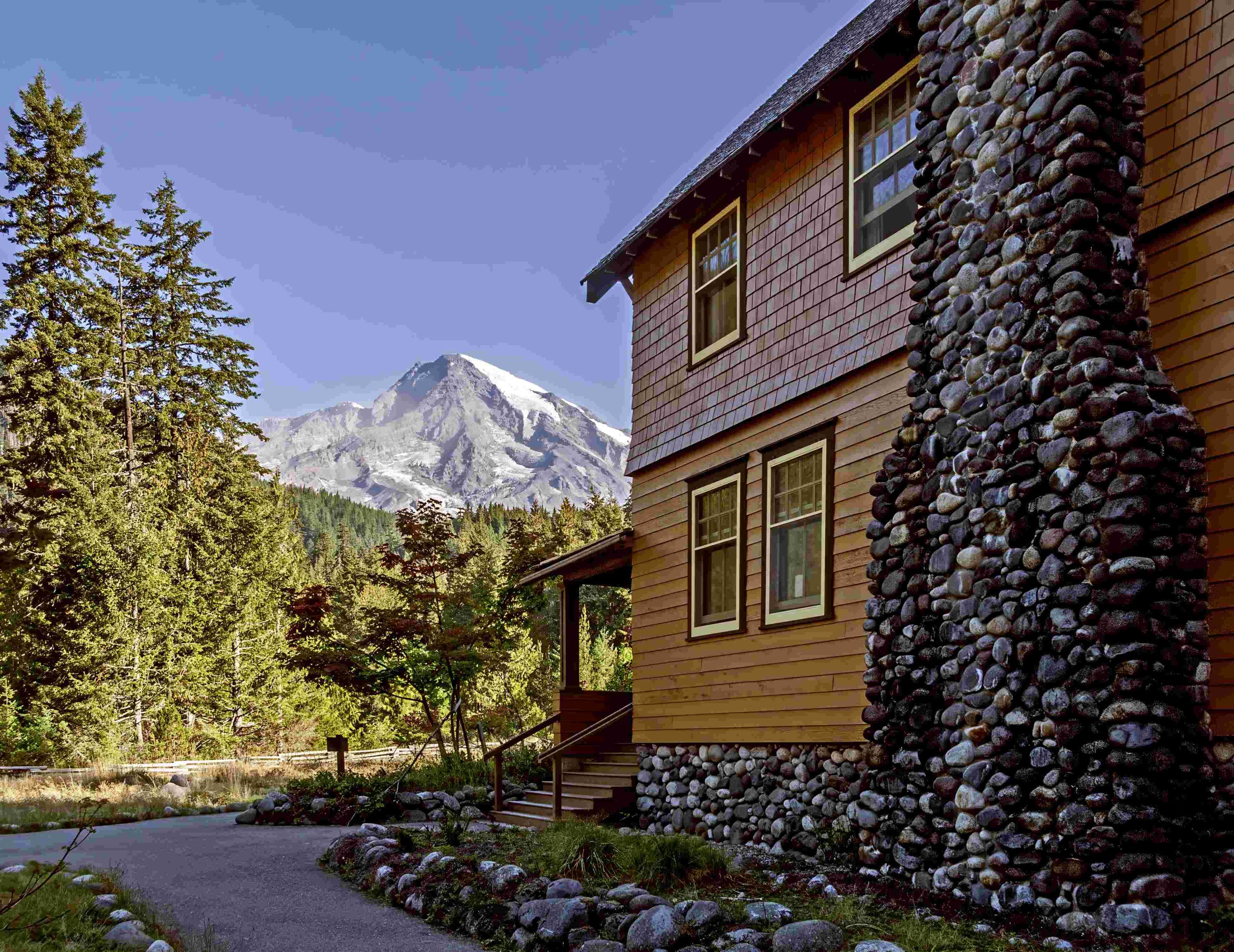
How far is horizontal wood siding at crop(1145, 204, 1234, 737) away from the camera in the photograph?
5.75 meters

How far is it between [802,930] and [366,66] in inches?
894

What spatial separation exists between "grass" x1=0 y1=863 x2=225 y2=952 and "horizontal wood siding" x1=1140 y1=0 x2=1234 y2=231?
7.51m

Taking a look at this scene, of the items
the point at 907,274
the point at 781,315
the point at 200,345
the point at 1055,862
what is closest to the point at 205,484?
the point at 200,345

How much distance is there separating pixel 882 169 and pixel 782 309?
180 centimetres

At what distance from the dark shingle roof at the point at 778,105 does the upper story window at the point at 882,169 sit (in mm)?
464

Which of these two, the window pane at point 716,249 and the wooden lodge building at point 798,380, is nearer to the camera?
the wooden lodge building at point 798,380

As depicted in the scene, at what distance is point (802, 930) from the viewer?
5.71 meters

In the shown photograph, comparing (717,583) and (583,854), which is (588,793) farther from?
(583,854)

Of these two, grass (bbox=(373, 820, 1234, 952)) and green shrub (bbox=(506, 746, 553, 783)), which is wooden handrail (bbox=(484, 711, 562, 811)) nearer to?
green shrub (bbox=(506, 746, 553, 783))

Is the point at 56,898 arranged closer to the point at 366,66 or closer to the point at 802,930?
the point at 802,930

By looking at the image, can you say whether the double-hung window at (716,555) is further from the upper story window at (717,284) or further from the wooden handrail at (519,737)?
the wooden handrail at (519,737)

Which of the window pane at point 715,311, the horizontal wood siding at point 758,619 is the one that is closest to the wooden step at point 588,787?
the horizontal wood siding at point 758,619

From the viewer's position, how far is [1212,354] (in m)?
6.01

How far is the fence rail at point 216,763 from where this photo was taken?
18844 millimetres
